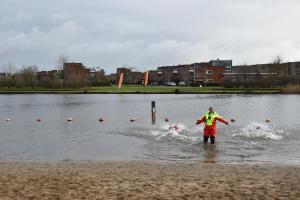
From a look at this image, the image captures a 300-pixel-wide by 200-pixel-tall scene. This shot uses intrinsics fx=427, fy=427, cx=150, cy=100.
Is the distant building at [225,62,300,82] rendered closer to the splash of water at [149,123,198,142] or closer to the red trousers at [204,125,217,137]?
the splash of water at [149,123,198,142]

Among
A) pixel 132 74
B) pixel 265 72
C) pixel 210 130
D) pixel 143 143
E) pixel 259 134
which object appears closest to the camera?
pixel 210 130

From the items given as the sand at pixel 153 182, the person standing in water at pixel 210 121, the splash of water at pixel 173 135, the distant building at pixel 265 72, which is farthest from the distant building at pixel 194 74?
the sand at pixel 153 182

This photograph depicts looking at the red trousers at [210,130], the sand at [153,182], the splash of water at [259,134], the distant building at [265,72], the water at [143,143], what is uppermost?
the distant building at [265,72]

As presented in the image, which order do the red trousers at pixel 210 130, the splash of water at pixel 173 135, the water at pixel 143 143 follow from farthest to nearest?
the splash of water at pixel 173 135 < the red trousers at pixel 210 130 < the water at pixel 143 143

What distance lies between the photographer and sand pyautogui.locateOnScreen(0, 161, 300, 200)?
9.24 meters

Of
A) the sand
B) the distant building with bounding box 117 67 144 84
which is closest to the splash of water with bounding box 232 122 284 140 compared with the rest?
the sand

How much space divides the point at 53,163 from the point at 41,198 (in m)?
6.66

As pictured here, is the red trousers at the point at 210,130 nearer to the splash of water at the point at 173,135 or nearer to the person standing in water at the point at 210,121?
the person standing in water at the point at 210,121

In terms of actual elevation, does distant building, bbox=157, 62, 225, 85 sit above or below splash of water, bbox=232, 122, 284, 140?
above

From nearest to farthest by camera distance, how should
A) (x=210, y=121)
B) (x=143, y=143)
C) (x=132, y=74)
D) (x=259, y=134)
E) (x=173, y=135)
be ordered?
(x=210, y=121)
(x=143, y=143)
(x=259, y=134)
(x=173, y=135)
(x=132, y=74)

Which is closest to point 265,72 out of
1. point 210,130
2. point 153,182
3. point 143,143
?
point 143,143

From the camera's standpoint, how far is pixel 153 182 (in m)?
10.6

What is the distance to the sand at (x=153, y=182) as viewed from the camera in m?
9.24

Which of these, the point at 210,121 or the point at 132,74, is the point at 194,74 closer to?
the point at 132,74
